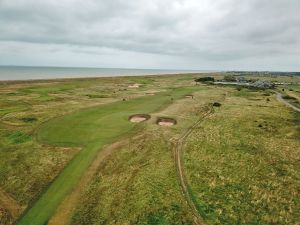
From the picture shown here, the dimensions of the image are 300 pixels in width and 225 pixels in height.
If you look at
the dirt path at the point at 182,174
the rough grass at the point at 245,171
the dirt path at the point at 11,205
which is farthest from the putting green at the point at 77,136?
the rough grass at the point at 245,171

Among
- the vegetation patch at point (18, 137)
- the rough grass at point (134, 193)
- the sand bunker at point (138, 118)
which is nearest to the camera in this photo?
the rough grass at point (134, 193)

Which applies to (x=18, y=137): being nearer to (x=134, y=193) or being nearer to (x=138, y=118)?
(x=138, y=118)

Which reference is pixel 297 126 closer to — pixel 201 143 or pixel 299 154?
pixel 299 154

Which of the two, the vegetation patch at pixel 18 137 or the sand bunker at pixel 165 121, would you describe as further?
the sand bunker at pixel 165 121

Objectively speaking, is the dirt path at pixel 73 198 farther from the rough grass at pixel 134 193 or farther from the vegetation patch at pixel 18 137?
the vegetation patch at pixel 18 137

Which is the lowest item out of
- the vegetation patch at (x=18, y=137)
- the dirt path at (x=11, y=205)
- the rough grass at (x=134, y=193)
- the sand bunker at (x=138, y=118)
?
the dirt path at (x=11, y=205)

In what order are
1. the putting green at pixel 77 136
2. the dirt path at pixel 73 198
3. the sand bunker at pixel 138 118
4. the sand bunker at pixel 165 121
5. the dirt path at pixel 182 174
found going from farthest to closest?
1. the sand bunker at pixel 138 118
2. the sand bunker at pixel 165 121
3. the putting green at pixel 77 136
4. the dirt path at pixel 182 174
5. the dirt path at pixel 73 198

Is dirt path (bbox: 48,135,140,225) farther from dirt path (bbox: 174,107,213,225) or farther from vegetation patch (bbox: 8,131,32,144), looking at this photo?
vegetation patch (bbox: 8,131,32,144)

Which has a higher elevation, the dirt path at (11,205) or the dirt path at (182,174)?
the dirt path at (182,174)

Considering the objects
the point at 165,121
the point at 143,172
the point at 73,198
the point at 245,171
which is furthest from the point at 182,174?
the point at 165,121
